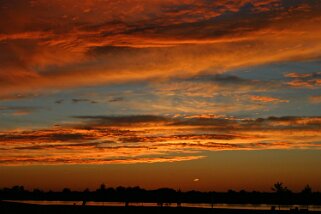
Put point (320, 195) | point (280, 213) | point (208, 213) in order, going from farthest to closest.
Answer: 1. point (320, 195)
2. point (208, 213)
3. point (280, 213)

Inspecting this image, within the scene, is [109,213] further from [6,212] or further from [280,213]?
[280,213]

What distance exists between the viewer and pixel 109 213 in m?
57.2

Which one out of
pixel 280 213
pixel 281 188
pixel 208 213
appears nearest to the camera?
pixel 280 213

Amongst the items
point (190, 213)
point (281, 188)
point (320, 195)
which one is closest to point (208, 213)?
point (190, 213)

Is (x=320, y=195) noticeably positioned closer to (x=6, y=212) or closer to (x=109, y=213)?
(x=109, y=213)

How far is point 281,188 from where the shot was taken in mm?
175500

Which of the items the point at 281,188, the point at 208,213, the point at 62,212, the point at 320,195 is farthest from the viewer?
the point at 320,195

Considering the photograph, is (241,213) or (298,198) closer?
(241,213)

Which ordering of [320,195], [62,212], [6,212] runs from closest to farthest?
[6,212] → [62,212] → [320,195]

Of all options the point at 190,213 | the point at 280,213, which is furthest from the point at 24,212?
the point at 280,213

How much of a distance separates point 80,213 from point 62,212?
2.55 metres

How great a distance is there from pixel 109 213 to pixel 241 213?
66.0 feet

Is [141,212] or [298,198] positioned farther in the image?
[298,198]

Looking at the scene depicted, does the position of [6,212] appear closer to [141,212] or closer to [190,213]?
[141,212]
